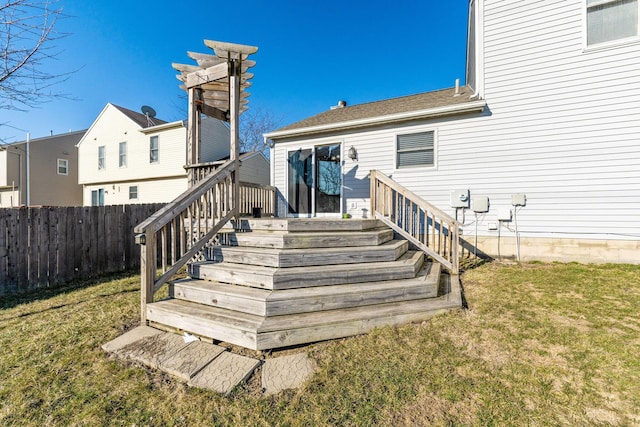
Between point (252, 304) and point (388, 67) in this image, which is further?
point (388, 67)

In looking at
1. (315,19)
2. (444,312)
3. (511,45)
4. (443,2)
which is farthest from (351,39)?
(444,312)

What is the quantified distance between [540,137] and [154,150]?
15977 mm

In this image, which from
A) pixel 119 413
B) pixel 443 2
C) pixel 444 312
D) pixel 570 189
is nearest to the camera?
pixel 119 413

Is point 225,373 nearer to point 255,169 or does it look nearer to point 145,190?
point 255,169

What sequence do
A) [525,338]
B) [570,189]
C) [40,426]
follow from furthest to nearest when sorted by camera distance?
1. [570,189]
2. [525,338]
3. [40,426]

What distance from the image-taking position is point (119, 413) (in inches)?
71.6

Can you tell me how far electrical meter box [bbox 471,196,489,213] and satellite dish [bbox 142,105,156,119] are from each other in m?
17.8

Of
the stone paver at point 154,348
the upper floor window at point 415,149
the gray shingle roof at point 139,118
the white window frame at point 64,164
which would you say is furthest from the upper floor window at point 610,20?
the white window frame at point 64,164

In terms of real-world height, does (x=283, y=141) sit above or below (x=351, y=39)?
below

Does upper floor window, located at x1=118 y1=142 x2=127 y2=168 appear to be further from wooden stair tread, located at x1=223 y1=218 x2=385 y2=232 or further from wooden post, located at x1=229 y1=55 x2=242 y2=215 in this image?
wooden stair tread, located at x1=223 y1=218 x2=385 y2=232

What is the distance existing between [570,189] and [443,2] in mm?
7695

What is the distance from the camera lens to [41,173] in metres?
17.5

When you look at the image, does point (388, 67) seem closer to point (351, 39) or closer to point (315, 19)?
point (351, 39)

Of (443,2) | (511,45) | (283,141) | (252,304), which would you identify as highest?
(443,2)
